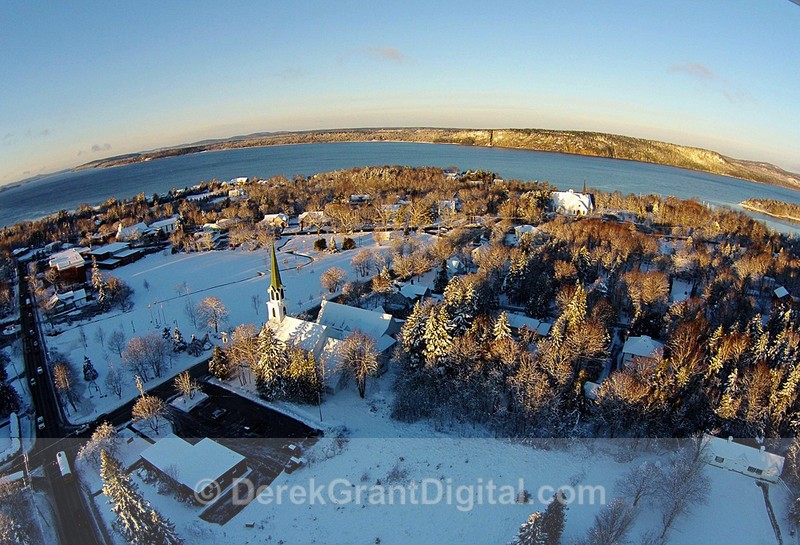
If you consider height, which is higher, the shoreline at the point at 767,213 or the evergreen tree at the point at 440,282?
the shoreline at the point at 767,213

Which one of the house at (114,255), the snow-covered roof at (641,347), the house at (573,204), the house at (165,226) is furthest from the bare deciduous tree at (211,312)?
the house at (573,204)

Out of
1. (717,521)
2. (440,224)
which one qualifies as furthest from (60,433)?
(440,224)

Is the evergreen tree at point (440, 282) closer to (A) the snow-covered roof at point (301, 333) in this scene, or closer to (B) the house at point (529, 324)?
(B) the house at point (529, 324)

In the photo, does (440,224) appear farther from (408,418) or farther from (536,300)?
(408,418)

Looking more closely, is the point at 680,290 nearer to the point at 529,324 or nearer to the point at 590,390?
the point at 529,324

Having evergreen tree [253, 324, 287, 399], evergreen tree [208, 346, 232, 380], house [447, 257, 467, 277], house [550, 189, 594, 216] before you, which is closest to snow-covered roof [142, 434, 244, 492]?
evergreen tree [253, 324, 287, 399]
